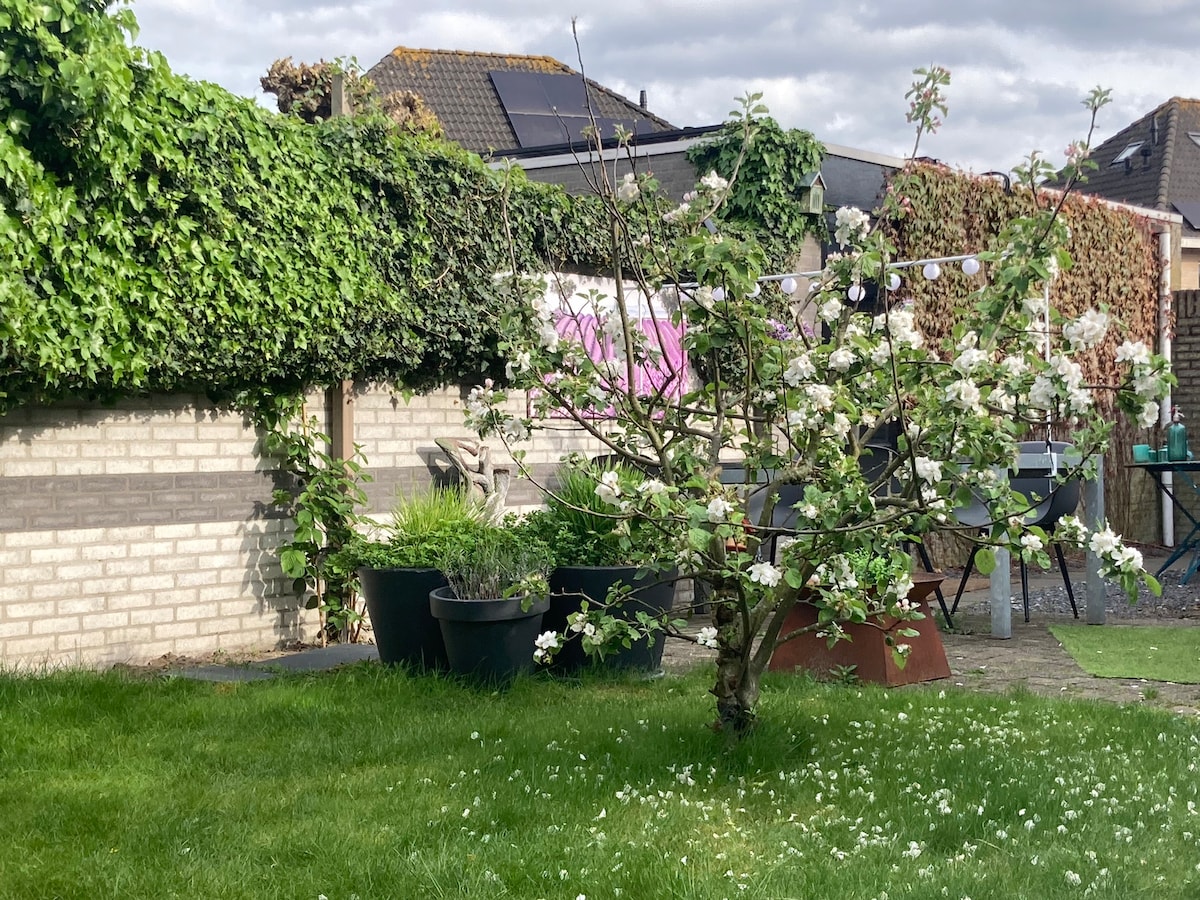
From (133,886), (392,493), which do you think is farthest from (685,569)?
(392,493)

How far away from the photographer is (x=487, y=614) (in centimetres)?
559

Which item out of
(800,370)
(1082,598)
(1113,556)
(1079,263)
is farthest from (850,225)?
(1079,263)

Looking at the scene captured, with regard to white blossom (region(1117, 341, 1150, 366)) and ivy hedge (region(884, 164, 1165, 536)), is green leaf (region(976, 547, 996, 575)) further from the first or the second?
ivy hedge (region(884, 164, 1165, 536))

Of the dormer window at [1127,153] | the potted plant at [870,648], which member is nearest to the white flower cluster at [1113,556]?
the potted plant at [870,648]

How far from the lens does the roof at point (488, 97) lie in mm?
19562

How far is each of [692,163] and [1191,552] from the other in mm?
6614

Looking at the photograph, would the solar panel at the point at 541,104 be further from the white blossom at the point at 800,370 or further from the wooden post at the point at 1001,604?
the white blossom at the point at 800,370

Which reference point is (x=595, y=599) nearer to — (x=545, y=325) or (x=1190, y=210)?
(x=545, y=325)

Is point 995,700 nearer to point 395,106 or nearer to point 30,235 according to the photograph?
point 30,235

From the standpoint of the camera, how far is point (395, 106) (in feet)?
61.5

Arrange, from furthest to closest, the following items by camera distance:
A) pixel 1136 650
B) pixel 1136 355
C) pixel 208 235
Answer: pixel 1136 650, pixel 208 235, pixel 1136 355

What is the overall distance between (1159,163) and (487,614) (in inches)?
938

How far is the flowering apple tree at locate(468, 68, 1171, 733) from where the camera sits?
3.71 metres

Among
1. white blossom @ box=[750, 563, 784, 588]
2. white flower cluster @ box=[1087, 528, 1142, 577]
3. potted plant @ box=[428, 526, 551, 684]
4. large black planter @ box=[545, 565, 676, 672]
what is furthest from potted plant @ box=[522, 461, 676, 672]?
white flower cluster @ box=[1087, 528, 1142, 577]
